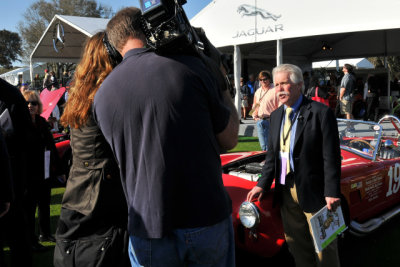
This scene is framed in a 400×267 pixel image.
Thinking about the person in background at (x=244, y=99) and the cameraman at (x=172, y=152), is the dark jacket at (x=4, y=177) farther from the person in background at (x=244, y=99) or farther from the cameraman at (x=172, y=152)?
the person in background at (x=244, y=99)

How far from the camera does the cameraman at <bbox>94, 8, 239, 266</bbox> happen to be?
1339 mm

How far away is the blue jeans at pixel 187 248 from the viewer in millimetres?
1386

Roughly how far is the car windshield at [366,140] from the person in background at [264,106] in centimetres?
220

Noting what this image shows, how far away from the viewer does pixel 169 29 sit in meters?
1.37

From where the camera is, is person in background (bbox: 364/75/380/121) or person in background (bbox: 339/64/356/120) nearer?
person in background (bbox: 339/64/356/120)

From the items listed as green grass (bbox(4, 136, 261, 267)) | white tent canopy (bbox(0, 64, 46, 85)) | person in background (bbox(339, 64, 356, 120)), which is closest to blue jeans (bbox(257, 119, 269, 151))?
green grass (bbox(4, 136, 261, 267))

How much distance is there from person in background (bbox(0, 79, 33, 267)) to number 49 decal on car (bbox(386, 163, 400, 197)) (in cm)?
364

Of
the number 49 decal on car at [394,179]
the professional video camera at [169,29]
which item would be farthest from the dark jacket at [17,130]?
the number 49 decal on car at [394,179]

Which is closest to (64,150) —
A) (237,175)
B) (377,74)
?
(237,175)

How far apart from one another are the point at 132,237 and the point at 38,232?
3.42 m

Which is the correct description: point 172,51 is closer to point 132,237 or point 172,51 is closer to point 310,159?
point 132,237

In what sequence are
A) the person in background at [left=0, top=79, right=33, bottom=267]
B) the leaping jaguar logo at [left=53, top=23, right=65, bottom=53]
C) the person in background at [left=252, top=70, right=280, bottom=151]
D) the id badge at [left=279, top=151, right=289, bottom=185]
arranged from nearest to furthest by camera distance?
the person in background at [left=0, top=79, right=33, bottom=267] → the id badge at [left=279, top=151, right=289, bottom=185] → the person in background at [left=252, top=70, right=280, bottom=151] → the leaping jaguar logo at [left=53, top=23, right=65, bottom=53]

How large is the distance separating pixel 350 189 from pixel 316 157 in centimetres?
102

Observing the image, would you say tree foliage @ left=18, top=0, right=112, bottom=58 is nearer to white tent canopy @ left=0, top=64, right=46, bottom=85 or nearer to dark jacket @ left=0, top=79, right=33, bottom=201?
white tent canopy @ left=0, top=64, right=46, bottom=85
